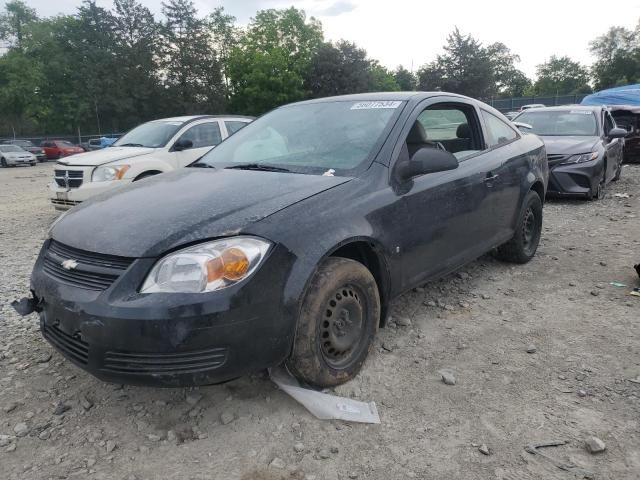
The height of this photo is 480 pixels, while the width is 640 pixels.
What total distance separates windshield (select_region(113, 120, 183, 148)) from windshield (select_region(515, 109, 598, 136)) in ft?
20.8

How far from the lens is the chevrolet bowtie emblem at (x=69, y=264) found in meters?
2.35

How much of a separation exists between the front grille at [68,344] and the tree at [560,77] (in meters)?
87.5

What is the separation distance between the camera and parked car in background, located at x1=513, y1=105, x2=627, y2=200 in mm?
7703

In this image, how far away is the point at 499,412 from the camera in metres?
2.50

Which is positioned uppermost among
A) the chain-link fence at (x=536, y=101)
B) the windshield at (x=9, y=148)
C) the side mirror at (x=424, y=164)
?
the chain-link fence at (x=536, y=101)

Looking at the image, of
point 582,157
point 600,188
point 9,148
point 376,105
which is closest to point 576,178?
point 582,157

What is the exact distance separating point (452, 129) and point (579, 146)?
4.84m

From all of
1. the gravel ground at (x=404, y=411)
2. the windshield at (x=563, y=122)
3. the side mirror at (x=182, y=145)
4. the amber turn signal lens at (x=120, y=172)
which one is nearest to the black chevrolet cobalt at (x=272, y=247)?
the gravel ground at (x=404, y=411)

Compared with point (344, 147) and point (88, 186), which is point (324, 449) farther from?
point (88, 186)

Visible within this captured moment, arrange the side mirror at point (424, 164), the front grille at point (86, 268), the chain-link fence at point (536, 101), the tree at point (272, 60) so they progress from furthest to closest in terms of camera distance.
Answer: the tree at point (272, 60) < the chain-link fence at point (536, 101) < the side mirror at point (424, 164) < the front grille at point (86, 268)

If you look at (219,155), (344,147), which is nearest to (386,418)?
(344,147)

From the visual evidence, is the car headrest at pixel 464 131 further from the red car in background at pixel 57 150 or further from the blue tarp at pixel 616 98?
the red car in background at pixel 57 150

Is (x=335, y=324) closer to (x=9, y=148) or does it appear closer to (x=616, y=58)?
(x=9, y=148)

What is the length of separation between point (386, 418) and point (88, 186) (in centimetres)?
590
